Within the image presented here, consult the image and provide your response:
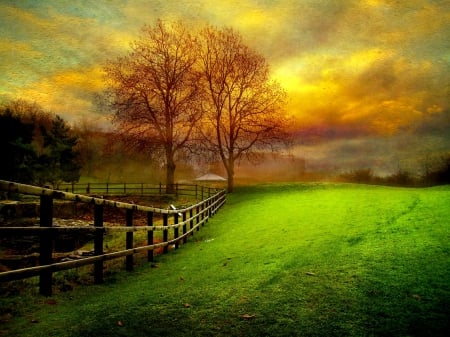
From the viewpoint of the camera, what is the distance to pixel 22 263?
1239 cm

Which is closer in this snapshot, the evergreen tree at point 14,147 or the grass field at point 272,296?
the grass field at point 272,296

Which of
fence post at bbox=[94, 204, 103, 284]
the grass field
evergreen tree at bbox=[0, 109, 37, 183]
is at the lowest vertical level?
the grass field

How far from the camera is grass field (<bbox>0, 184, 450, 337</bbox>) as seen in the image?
13.9ft

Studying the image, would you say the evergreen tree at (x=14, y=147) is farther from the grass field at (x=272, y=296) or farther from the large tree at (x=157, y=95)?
the grass field at (x=272, y=296)

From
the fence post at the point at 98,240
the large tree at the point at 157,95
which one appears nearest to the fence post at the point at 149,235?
the fence post at the point at 98,240

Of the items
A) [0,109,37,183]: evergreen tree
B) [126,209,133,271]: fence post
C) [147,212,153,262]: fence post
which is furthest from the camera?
[0,109,37,183]: evergreen tree

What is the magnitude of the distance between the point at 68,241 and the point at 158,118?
22515 millimetres

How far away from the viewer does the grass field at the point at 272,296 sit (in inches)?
167

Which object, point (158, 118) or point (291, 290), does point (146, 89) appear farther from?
point (291, 290)

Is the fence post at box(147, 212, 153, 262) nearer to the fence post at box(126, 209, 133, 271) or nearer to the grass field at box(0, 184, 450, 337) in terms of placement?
the grass field at box(0, 184, 450, 337)

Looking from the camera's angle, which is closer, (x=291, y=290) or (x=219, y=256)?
(x=291, y=290)

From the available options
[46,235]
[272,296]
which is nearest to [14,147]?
[46,235]

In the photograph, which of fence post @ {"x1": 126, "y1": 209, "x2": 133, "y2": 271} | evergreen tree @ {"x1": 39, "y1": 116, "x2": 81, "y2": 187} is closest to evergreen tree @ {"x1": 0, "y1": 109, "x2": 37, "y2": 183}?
evergreen tree @ {"x1": 39, "y1": 116, "x2": 81, "y2": 187}

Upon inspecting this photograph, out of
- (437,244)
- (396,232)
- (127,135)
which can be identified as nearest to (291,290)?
→ (437,244)
